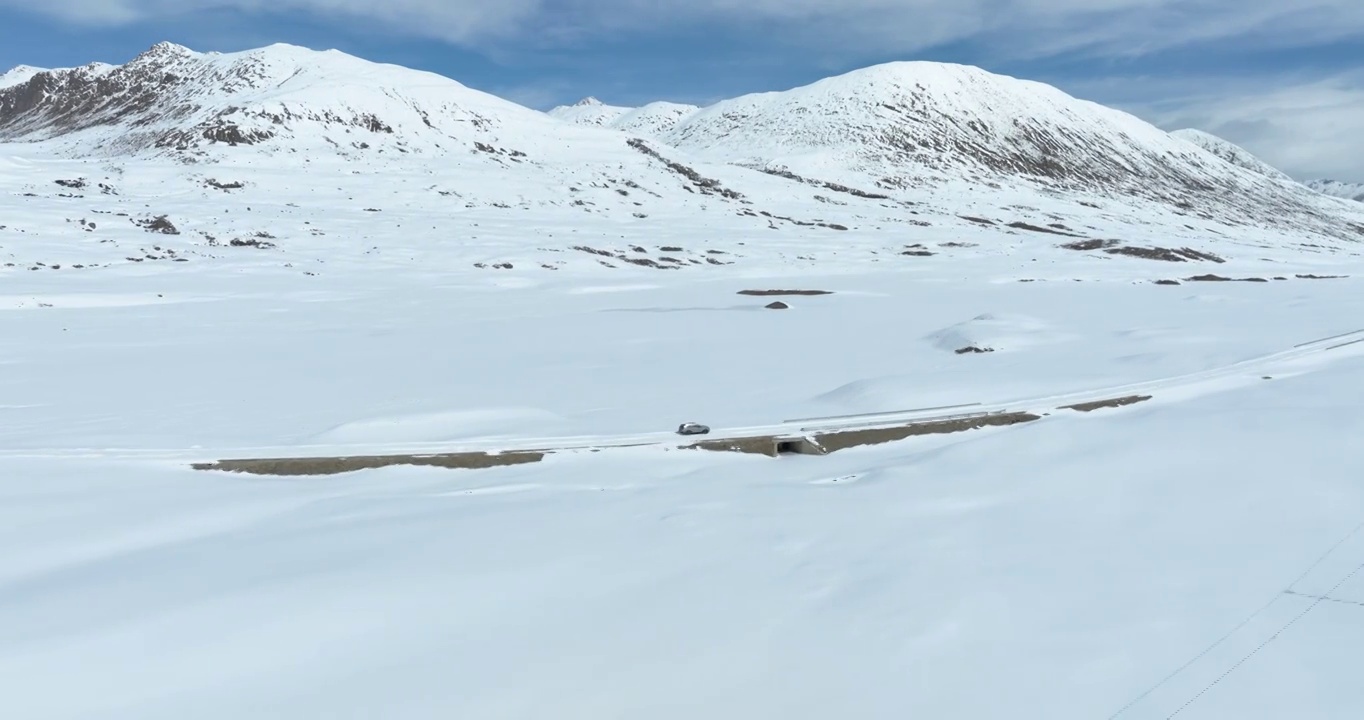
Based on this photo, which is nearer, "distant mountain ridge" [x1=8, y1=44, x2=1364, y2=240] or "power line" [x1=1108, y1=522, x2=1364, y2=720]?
"power line" [x1=1108, y1=522, x2=1364, y2=720]

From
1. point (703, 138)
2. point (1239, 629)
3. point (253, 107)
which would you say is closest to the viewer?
point (1239, 629)

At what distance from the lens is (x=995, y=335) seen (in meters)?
31.0

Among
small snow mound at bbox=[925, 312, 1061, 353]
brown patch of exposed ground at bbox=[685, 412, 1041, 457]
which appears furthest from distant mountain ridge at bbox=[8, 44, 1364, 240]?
brown patch of exposed ground at bbox=[685, 412, 1041, 457]

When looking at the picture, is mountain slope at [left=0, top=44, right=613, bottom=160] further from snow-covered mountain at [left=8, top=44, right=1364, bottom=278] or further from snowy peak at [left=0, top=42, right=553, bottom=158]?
snow-covered mountain at [left=8, top=44, right=1364, bottom=278]

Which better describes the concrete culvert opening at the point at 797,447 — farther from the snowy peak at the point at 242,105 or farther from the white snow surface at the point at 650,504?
the snowy peak at the point at 242,105

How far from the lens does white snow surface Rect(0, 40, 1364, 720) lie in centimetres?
874

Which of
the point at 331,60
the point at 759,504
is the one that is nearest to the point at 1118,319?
the point at 759,504

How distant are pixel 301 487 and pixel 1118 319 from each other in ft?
113

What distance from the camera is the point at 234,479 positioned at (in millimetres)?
→ 16344

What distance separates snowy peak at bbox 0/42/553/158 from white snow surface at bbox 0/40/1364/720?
4645cm

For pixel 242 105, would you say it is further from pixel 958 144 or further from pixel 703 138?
pixel 958 144

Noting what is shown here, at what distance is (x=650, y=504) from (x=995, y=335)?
67.1 ft

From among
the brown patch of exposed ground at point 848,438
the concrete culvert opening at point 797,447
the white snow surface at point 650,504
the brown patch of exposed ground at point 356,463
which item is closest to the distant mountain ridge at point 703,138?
the white snow surface at point 650,504

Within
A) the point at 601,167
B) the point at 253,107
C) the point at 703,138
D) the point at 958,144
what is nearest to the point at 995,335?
the point at 601,167
